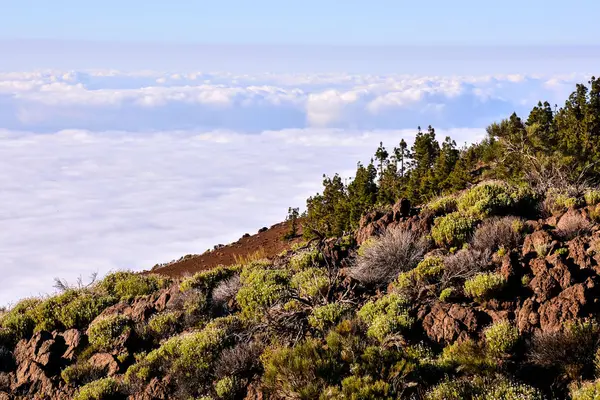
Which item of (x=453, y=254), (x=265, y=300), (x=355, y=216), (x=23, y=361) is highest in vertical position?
(x=453, y=254)

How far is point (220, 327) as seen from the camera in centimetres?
870

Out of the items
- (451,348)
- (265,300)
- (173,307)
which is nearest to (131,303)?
(173,307)

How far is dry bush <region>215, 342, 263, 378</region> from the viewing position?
7.17 metres

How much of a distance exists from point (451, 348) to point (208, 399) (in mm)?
3031

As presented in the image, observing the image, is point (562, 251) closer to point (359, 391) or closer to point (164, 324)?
point (359, 391)

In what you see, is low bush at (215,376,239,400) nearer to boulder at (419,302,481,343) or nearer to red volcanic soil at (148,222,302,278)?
boulder at (419,302,481,343)

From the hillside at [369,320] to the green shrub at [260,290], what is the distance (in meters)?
0.03

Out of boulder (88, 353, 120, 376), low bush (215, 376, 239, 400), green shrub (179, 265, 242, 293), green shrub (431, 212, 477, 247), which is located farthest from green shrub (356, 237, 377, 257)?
boulder (88, 353, 120, 376)

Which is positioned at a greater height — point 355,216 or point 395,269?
point 395,269

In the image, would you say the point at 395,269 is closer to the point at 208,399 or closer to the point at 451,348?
the point at 451,348

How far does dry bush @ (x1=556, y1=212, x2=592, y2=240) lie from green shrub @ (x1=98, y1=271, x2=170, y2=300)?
8.03 m

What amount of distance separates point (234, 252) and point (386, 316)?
91.3 feet

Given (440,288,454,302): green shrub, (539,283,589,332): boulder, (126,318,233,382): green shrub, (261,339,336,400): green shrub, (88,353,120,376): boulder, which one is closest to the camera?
(261,339,336,400): green shrub

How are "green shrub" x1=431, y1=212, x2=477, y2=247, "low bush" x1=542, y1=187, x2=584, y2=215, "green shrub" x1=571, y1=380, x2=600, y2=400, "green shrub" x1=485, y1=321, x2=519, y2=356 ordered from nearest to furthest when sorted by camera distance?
"green shrub" x1=571, y1=380, x2=600, y2=400 < "green shrub" x1=485, y1=321, x2=519, y2=356 < "green shrub" x1=431, y1=212, x2=477, y2=247 < "low bush" x1=542, y1=187, x2=584, y2=215
